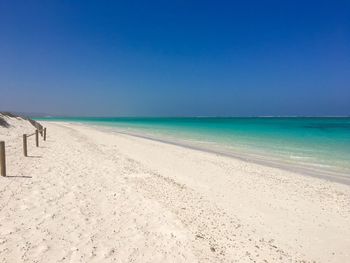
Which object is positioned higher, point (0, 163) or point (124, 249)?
point (0, 163)

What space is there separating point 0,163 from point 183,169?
7.45 meters

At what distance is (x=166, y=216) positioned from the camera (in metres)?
6.22

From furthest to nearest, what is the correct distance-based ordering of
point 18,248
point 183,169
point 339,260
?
1. point 183,169
2. point 339,260
3. point 18,248

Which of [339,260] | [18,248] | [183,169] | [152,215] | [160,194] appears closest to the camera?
[18,248]

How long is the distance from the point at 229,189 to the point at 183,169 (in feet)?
11.6

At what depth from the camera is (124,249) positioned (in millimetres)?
4672

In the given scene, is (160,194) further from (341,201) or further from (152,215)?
(341,201)

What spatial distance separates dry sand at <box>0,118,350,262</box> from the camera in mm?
4680

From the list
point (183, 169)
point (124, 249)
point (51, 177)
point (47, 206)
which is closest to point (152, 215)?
point (124, 249)

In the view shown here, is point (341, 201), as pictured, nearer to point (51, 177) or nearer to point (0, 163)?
point (51, 177)

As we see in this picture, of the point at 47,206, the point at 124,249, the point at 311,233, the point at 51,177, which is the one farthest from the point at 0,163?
the point at 311,233

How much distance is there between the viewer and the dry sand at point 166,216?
15.4 feet

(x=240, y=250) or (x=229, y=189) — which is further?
(x=229, y=189)

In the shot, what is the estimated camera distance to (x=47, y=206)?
6.45 metres
